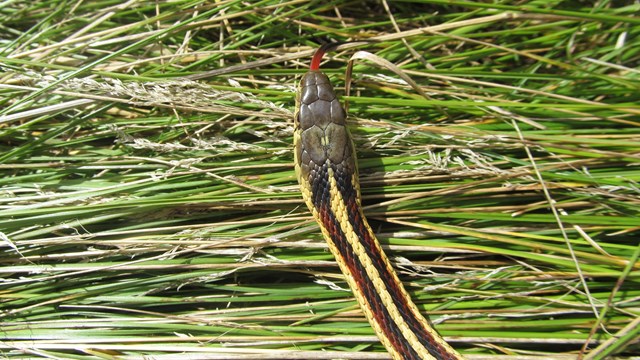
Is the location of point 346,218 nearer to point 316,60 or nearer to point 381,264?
point 381,264

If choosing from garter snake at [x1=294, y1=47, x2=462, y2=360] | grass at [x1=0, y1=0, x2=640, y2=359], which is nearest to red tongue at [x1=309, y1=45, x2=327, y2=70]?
garter snake at [x1=294, y1=47, x2=462, y2=360]

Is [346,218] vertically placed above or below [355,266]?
above

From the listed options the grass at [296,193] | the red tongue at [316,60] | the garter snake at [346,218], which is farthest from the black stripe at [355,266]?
the red tongue at [316,60]

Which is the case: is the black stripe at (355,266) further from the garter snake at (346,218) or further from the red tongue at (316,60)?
the red tongue at (316,60)

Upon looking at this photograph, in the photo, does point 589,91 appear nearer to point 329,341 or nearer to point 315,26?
point 315,26

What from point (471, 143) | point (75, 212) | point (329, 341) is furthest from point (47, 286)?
point (471, 143)

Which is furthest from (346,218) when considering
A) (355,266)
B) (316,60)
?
(316,60)

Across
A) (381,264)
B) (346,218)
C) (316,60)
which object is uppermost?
(316,60)
